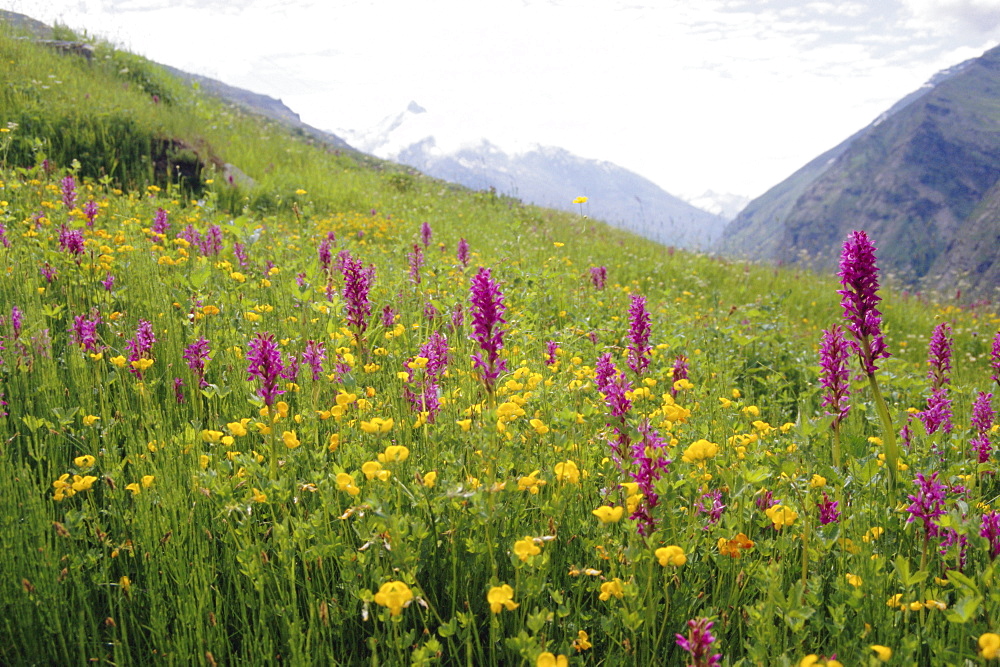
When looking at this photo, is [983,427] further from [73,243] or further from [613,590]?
[73,243]

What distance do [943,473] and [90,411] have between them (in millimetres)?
3619

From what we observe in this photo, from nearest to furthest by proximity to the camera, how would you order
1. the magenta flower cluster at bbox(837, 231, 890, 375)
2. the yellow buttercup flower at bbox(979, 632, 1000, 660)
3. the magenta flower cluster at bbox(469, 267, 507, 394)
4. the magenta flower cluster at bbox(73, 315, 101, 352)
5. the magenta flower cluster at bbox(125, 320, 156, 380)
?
1. the yellow buttercup flower at bbox(979, 632, 1000, 660)
2. the magenta flower cluster at bbox(469, 267, 507, 394)
3. the magenta flower cluster at bbox(837, 231, 890, 375)
4. the magenta flower cluster at bbox(125, 320, 156, 380)
5. the magenta flower cluster at bbox(73, 315, 101, 352)

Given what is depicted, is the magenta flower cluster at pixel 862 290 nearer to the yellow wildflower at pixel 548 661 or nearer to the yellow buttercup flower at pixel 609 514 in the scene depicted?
the yellow buttercup flower at pixel 609 514

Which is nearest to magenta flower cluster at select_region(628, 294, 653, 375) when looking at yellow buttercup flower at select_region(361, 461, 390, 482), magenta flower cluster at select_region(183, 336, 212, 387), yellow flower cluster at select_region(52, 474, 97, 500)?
yellow buttercup flower at select_region(361, 461, 390, 482)

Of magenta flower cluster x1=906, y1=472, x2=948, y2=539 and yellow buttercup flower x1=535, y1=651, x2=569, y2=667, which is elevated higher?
magenta flower cluster x1=906, y1=472, x2=948, y2=539

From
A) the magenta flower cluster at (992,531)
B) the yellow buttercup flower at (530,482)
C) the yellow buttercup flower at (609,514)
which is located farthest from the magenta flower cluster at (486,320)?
the magenta flower cluster at (992,531)

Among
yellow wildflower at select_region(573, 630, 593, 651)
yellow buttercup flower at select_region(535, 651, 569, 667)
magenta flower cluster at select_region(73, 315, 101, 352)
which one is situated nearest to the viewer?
yellow buttercup flower at select_region(535, 651, 569, 667)

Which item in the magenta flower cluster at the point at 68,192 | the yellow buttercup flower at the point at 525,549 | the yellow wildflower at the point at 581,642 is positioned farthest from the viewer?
the magenta flower cluster at the point at 68,192

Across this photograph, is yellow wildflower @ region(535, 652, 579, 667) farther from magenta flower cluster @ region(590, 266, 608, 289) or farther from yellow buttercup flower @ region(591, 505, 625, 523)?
magenta flower cluster @ region(590, 266, 608, 289)

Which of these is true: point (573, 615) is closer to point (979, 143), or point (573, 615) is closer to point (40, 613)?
point (40, 613)

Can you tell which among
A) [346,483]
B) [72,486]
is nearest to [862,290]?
[346,483]

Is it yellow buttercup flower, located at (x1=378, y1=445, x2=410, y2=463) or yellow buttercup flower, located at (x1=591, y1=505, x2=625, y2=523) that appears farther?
yellow buttercup flower, located at (x1=378, y1=445, x2=410, y2=463)

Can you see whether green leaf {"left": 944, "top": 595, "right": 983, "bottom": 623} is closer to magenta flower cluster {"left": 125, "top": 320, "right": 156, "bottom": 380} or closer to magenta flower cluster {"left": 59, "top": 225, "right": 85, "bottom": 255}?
magenta flower cluster {"left": 125, "top": 320, "right": 156, "bottom": 380}

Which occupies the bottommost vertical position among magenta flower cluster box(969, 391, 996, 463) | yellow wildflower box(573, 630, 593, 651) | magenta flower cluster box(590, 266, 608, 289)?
yellow wildflower box(573, 630, 593, 651)
